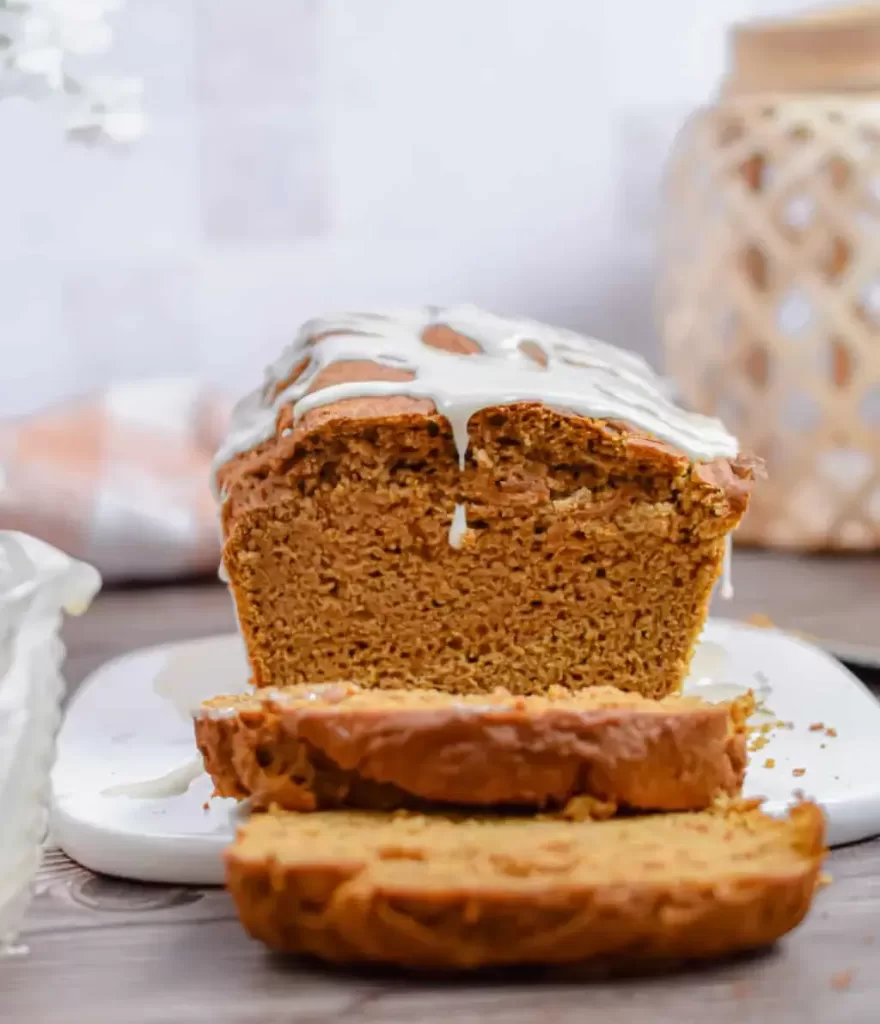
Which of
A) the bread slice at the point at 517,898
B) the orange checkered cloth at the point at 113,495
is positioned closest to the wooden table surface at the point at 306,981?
the bread slice at the point at 517,898

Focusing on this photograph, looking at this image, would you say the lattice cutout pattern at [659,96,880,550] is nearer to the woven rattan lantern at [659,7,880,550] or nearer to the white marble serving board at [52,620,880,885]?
the woven rattan lantern at [659,7,880,550]

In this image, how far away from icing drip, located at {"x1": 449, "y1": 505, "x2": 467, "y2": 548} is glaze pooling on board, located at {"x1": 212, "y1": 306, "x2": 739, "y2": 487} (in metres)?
0.09

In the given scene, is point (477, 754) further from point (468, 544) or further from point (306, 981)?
point (468, 544)

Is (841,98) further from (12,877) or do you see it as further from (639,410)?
(12,877)

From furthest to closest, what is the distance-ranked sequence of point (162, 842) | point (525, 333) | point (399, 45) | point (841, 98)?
point (399, 45)
point (841, 98)
point (525, 333)
point (162, 842)

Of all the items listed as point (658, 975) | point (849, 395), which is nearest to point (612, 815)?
point (658, 975)

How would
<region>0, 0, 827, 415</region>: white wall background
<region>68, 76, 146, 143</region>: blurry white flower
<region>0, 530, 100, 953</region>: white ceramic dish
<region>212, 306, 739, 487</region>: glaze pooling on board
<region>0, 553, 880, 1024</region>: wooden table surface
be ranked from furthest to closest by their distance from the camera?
<region>0, 0, 827, 415</region>: white wall background, <region>212, 306, 739, 487</region>: glaze pooling on board, <region>68, 76, 146, 143</region>: blurry white flower, <region>0, 530, 100, 953</region>: white ceramic dish, <region>0, 553, 880, 1024</region>: wooden table surface

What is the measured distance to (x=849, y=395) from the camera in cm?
338

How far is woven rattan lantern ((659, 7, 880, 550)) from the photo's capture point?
3.28m

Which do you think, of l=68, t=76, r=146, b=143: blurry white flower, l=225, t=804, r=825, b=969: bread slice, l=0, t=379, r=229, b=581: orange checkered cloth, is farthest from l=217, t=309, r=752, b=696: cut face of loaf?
l=0, t=379, r=229, b=581: orange checkered cloth

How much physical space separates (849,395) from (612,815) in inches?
78.7

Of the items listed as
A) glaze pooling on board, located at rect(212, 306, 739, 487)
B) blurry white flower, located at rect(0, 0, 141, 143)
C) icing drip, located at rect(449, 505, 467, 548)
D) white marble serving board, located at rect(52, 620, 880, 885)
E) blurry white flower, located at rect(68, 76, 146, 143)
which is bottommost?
white marble serving board, located at rect(52, 620, 880, 885)

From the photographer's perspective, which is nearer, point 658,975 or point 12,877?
point 658,975

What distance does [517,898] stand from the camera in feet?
4.58
